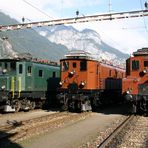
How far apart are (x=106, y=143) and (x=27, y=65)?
1499cm

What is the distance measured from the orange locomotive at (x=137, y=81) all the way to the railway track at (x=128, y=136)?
3.34 metres

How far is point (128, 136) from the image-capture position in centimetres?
1622

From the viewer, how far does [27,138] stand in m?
15.3

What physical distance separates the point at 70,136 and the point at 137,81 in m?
9.52

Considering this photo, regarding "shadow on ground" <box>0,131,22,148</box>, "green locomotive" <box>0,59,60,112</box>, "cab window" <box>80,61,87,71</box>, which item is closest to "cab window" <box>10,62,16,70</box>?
"green locomotive" <box>0,59,60,112</box>

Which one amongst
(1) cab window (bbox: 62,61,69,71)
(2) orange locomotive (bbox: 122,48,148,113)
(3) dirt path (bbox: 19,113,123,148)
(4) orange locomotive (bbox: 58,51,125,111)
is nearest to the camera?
(3) dirt path (bbox: 19,113,123,148)

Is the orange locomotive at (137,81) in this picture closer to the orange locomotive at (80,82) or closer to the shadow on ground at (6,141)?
the orange locomotive at (80,82)

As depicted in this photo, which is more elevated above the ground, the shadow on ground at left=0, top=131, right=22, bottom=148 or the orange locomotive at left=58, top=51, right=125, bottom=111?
the orange locomotive at left=58, top=51, right=125, bottom=111

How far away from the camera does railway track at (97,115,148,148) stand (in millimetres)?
14258

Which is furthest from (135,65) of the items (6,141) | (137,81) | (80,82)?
(6,141)

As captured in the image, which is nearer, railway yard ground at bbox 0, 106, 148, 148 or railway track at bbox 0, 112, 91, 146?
railway yard ground at bbox 0, 106, 148, 148

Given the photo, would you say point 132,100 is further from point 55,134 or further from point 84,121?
point 55,134

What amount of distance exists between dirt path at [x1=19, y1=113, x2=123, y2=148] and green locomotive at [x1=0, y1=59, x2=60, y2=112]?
738 centimetres

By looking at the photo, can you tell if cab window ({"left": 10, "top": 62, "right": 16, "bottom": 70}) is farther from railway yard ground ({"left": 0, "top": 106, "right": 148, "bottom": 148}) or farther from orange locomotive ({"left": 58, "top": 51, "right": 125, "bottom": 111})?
railway yard ground ({"left": 0, "top": 106, "right": 148, "bottom": 148})
